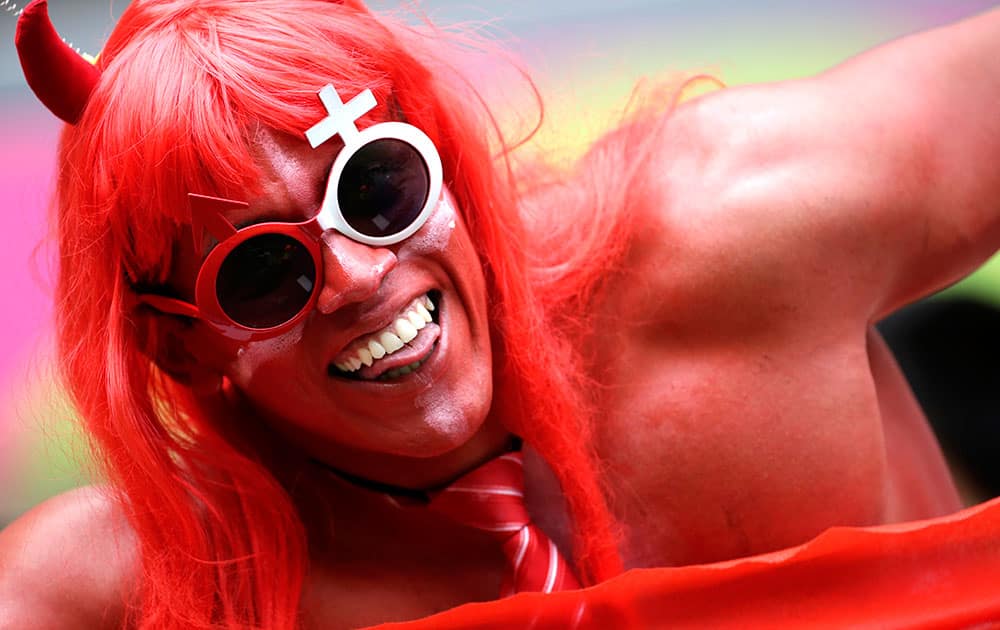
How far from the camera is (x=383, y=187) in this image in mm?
1109

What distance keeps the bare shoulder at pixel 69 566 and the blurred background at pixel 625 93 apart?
0.55 meters

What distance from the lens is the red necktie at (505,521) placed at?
127 centimetres

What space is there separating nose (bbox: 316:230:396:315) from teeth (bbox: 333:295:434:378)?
2.2 inches

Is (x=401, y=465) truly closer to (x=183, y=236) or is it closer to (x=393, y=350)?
(x=393, y=350)

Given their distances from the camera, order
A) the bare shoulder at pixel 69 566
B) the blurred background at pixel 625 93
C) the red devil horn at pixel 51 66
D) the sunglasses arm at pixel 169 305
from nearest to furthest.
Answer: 1. the red devil horn at pixel 51 66
2. the sunglasses arm at pixel 169 305
3. the bare shoulder at pixel 69 566
4. the blurred background at pixel 625 93

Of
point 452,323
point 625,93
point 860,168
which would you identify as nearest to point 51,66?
point 452,323

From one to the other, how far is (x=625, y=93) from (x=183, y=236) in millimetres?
895

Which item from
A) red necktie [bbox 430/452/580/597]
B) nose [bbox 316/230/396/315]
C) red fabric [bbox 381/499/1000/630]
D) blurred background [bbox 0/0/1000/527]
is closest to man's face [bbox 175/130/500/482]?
nose [bbox 316/230/396/315]

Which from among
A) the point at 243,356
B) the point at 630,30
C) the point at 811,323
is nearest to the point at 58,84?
the point at 243,356

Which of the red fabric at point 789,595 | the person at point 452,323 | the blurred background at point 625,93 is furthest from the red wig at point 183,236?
the blurred background at point 625,93

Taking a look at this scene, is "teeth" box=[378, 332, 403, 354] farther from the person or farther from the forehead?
the forehead

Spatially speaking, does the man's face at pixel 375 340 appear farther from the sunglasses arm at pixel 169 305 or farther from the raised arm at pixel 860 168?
the raised arm at pixel 860 168

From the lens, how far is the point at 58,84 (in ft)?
3.55

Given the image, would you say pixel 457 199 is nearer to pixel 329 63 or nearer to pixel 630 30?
pixel 329 63
